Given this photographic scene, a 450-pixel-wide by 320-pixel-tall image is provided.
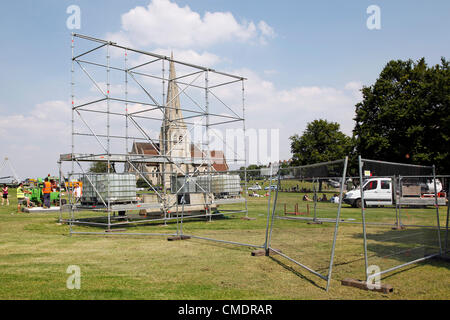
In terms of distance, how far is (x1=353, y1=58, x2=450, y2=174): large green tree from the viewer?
1420 inches

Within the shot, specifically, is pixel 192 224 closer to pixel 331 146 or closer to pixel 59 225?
pixel 59 225

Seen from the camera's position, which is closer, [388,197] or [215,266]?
[215,266]

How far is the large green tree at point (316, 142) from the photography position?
63784 millimetres

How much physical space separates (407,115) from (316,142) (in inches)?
1055

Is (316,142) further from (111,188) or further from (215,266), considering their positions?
(215,266)

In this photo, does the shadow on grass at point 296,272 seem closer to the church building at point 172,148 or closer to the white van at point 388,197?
the white van at point 388,197

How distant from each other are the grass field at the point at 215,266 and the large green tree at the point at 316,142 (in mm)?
52525

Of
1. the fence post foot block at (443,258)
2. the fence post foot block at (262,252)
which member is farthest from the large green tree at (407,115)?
the fence post foot block at (262,252)

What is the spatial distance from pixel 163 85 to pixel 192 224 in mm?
7675

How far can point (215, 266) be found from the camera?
815 centimetres

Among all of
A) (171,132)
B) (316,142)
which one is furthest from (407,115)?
(316,142)

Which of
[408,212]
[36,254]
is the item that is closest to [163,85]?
[36,254]

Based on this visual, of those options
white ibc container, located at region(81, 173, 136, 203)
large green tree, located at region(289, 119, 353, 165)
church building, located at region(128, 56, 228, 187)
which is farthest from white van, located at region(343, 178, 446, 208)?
large green tree, located at region(289, 119, 353, 165)

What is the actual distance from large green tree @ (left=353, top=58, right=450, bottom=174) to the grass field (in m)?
28.1
